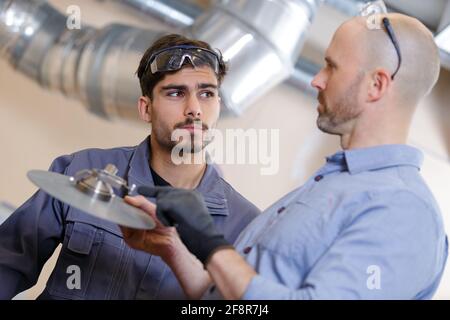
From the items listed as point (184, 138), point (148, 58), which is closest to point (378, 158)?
point (184, 138)

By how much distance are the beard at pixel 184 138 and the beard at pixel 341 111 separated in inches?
16.9

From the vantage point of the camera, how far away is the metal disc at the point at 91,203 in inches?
33.1

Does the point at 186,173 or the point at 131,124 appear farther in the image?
the point at 131,124

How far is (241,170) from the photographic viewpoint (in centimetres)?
224

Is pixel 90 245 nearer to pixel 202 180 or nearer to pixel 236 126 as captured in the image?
pixel 202 180

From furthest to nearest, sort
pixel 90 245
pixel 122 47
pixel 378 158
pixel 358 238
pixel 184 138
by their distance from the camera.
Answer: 1. pixel 122 47
2. pixel 184 138
3. pixel 90 245
4. pixel 378 158
5. pixel 358 238

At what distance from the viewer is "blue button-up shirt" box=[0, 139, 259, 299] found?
1.25m

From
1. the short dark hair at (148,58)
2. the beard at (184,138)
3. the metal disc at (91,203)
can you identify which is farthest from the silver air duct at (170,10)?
the metal disc at (91,203)

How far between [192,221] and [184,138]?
556 mm

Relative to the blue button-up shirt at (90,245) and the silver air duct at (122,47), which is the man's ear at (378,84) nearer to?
the blue button-up shirt at (90,245)

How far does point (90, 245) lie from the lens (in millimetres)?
1286
